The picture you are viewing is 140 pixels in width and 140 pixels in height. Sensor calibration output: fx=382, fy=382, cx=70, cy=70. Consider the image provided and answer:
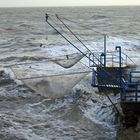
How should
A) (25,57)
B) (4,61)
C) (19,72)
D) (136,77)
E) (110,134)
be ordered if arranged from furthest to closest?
(25,57)
(4,61)
(136,77)
(19,72)
(110,134)

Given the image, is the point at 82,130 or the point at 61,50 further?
the point at 61,50

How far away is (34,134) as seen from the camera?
16.1 metres

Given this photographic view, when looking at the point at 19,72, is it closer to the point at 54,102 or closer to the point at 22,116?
the point at 22,116

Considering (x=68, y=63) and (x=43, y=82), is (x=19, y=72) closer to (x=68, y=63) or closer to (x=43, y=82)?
(x=43, y=82)

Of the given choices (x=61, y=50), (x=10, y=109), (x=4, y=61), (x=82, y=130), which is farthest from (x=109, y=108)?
(x=61, y=50)

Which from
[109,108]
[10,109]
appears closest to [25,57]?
[10,109]

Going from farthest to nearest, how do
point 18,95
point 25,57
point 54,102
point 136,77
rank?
point 25,57
point 18,95
point 54,102
point 136,77

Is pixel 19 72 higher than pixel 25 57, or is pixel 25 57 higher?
pixel 19 72

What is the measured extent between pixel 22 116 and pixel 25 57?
63.1 ft

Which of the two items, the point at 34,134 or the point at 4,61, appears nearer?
the point at 34,134

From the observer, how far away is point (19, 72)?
1770 centimetres

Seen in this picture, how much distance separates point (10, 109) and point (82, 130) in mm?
4946

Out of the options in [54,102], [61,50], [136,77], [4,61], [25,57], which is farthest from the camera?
[61,50]

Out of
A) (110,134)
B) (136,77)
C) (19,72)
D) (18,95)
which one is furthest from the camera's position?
(18,95)
